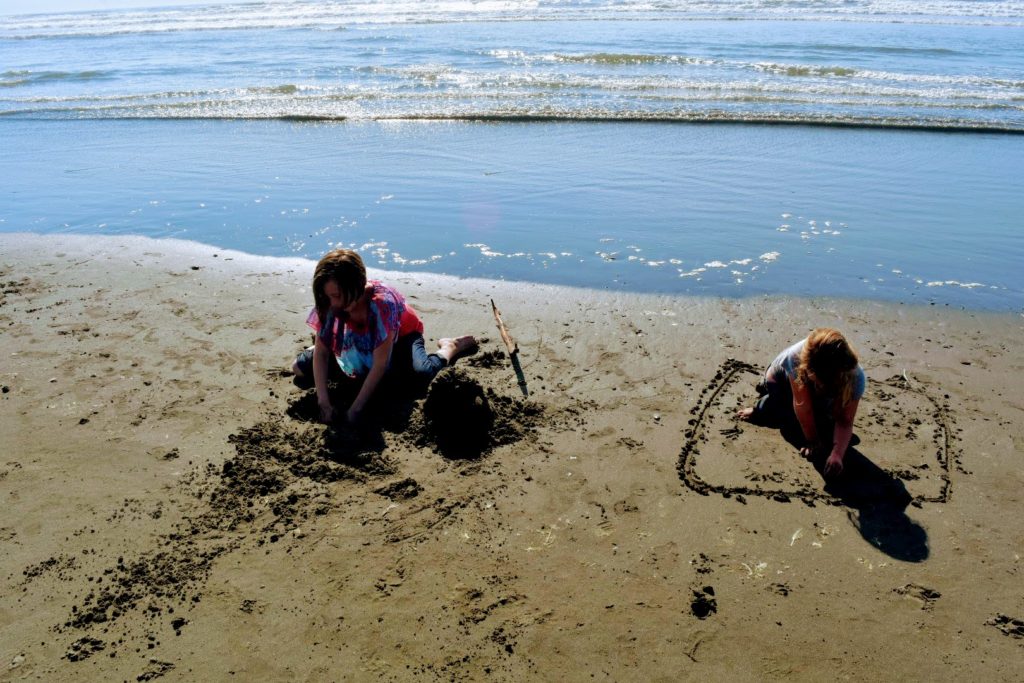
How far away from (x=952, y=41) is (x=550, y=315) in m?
20.3

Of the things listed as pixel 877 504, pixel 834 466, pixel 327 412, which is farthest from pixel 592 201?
pixel 877 504

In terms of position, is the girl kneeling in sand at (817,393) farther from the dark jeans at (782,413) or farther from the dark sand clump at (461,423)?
the dark sand clump at (461,423)

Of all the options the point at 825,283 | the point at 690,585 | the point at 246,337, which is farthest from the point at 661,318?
the point at 246,337

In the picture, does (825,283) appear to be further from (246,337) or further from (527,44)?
(527,44)

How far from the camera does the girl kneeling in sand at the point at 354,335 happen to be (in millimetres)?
4723

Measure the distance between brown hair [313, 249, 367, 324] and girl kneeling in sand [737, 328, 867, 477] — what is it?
275 centimetres

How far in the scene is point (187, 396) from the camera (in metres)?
→ 5.29

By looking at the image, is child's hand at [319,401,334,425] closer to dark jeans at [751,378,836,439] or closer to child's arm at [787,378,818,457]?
dark jeans at [751,378,836,439]

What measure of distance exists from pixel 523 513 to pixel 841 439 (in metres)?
1.99

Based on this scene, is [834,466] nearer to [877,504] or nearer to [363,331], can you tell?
[877,504]

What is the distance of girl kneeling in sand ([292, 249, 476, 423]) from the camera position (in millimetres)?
4723

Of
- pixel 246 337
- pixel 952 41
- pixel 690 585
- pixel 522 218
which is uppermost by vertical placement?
pixel 952 41

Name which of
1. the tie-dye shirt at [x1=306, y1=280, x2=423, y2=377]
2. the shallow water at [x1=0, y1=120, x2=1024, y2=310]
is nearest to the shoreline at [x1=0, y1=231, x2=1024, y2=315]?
the shallow water at [x1=0, y1=120, x2=1024, y2=310]

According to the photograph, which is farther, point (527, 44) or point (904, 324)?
point (527, 44)
